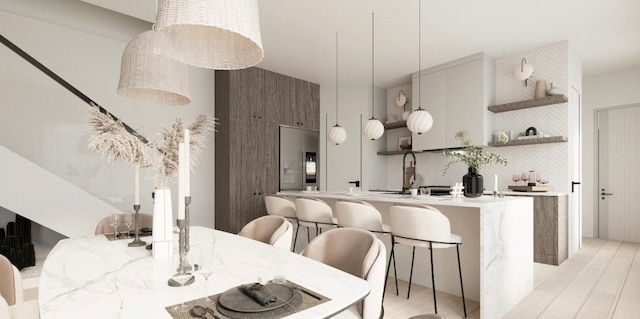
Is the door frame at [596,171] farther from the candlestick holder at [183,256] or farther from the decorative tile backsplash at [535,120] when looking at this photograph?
the candlestick holder at [183,256]

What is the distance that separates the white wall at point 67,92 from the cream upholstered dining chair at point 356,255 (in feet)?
7.85

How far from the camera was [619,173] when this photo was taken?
5.52 metres

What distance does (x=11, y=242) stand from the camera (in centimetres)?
359

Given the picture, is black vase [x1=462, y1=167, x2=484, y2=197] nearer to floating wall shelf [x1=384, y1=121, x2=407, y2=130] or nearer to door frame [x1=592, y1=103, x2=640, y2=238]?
floating wall shelf [x1=384, y1=121, x2=407, y2=130]

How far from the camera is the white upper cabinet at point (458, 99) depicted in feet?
16.0

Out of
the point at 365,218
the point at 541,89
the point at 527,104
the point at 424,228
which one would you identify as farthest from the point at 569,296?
the point at 541,89

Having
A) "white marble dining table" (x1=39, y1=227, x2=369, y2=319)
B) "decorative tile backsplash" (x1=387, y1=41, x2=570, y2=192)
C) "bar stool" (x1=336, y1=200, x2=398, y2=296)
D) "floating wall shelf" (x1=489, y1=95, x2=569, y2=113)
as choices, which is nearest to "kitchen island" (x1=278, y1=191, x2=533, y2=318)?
"bar stool" (x1=336, y1=200, x2=398, y2=296)

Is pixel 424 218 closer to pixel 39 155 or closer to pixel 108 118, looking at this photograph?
pixel 108 118

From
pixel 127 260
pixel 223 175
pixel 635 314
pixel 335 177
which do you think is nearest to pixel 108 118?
pixel 127 260

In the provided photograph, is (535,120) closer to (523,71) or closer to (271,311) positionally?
(523,71)

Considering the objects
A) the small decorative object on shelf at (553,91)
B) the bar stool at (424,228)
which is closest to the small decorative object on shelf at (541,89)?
the small decorative object on shelf at (553,91)

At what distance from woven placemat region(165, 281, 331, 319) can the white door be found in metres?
6.59

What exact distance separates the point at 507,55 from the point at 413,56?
4.52 ft

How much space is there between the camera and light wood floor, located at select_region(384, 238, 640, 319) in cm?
265
